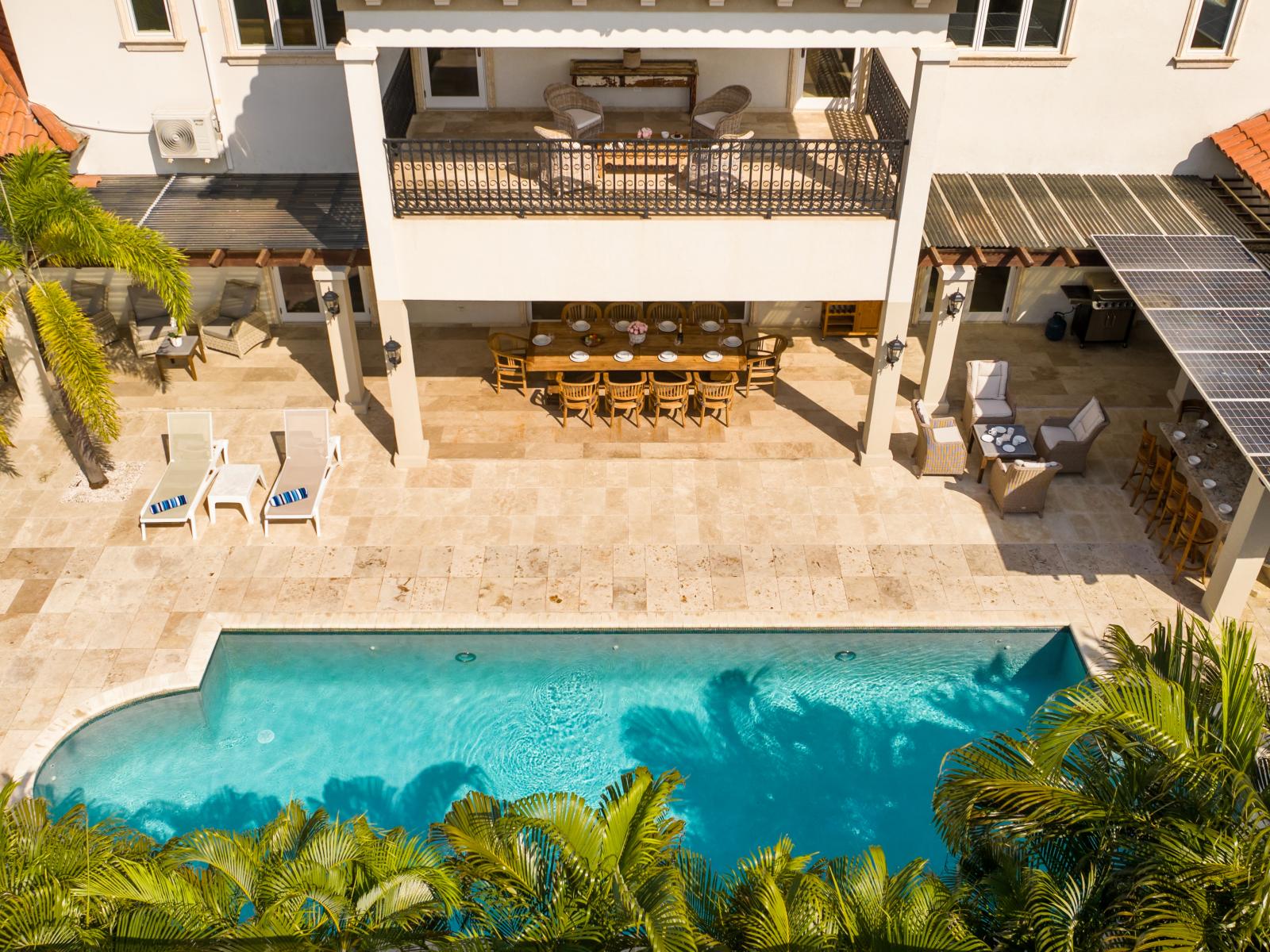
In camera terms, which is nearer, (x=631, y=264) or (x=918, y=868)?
(x=918, y=868)

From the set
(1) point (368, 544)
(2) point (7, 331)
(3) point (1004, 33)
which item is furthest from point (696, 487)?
(2) point (7, 331)

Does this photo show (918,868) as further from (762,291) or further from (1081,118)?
(1081,118)

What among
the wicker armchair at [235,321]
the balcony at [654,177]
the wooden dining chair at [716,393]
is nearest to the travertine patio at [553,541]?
the wooden dining chair at [716,393]

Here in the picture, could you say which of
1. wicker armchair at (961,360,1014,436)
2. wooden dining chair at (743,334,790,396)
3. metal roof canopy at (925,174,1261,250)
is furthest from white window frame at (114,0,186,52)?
wicker armchair at (961,360,1014,436)

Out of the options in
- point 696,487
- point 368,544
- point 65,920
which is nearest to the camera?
point 65,920

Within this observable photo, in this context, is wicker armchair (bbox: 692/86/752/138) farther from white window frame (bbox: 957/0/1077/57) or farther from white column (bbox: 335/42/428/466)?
white column (bbox: 335/42/428/466)
